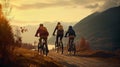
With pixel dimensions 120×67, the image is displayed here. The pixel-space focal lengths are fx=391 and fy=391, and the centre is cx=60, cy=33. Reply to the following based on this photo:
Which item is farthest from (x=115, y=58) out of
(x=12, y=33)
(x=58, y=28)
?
(x=12, y=33)

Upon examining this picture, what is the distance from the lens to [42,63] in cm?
1797

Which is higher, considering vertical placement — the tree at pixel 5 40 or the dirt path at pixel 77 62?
the tree at pixel 5 40

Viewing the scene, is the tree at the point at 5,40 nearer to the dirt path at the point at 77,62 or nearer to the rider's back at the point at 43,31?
the dirt path at the point at 77,62

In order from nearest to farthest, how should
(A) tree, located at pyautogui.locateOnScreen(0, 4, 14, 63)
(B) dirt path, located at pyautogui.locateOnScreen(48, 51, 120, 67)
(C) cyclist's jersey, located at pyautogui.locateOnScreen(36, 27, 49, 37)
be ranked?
(A) tree, located at pyautogui.locateOnScreen(0, 4, 14, 63) → (B) dirt path, located at pyautogui.locateOnScreen(48, 51, 120, 67) → (C) cyclist's jersey, located at pyautogui.locateOnScreen(36, 27, 49, 37)

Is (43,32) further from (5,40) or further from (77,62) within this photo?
(5,40)

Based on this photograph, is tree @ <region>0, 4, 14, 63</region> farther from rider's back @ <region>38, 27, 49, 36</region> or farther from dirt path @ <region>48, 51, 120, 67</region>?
rider's back @ <region>38, 27, 49, 36</region>

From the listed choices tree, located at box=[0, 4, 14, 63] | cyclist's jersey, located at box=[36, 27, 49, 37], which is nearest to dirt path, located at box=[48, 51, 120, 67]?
cyclist's jersey, located at box=[36, 27, 49, 37]

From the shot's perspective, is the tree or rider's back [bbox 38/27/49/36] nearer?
the tree

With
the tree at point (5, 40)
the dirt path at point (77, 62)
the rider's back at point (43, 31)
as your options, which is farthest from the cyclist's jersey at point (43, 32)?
the tree at point (5, 40)

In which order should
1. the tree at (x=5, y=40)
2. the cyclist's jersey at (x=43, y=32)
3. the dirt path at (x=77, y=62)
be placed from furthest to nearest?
the cyclist's jersey at (x=43, y=32), the dirt path at (x=77, y=62), the tree at (x=5, y=40)

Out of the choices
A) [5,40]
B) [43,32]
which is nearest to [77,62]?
[43,32]

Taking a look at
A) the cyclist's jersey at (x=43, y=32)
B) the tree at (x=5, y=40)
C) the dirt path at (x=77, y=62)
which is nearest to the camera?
the tree at (x=5, y=40)

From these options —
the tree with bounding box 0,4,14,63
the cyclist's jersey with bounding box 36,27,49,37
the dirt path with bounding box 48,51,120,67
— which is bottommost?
the dirt path with bounding box 48,51,120,67

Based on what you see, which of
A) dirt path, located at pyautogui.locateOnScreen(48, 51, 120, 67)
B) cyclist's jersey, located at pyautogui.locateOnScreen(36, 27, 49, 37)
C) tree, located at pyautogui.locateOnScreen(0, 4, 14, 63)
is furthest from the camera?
cyclist's jersey, located at pyautogui.locateOnScreen(36, 27, 49, 37)
